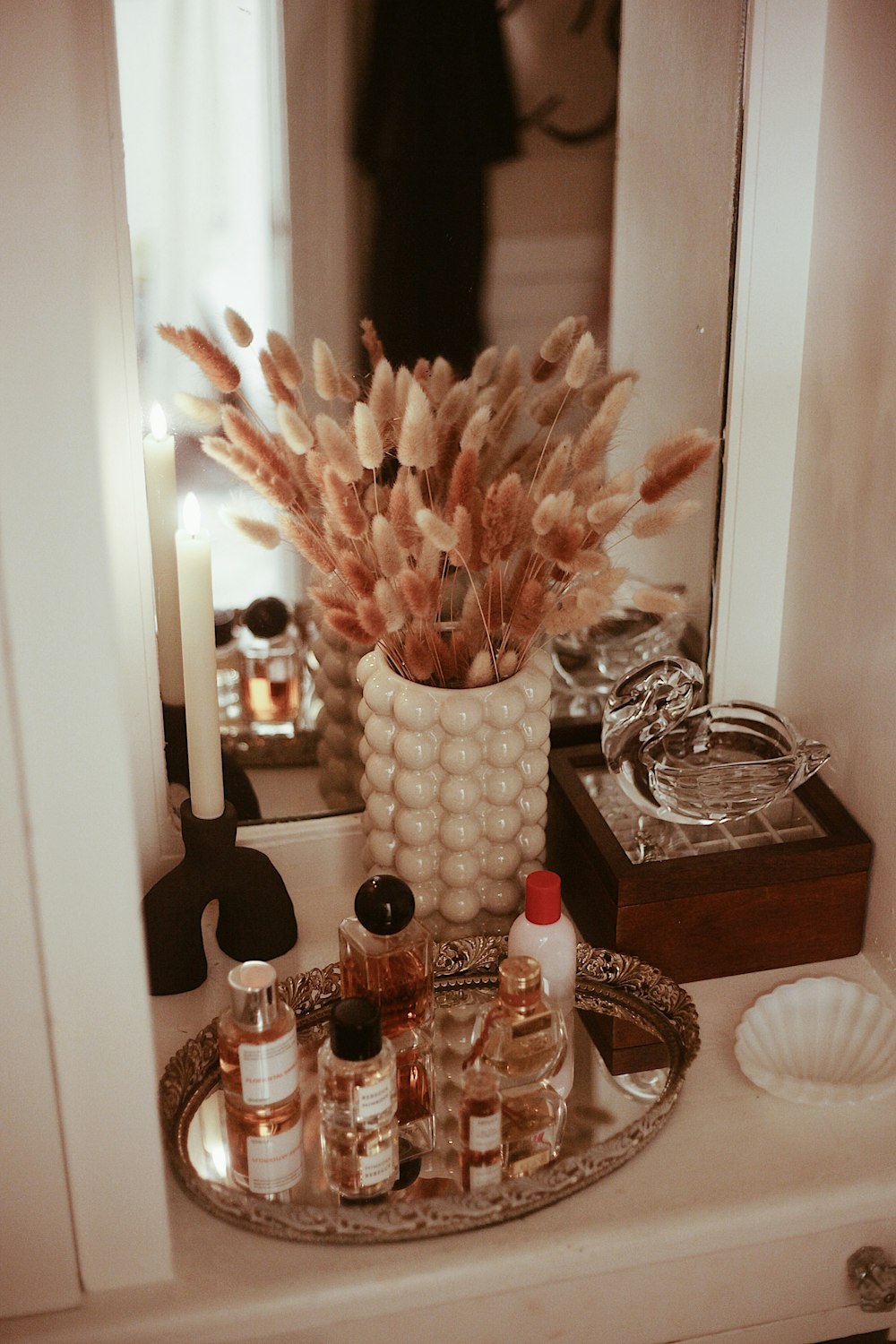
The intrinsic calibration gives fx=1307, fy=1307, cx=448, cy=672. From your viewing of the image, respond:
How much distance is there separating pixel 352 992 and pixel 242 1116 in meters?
0.10

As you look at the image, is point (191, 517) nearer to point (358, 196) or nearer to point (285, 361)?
point (285, 361)

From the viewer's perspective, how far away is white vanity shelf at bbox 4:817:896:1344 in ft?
2.37

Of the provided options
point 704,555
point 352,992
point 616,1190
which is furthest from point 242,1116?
point 704,555

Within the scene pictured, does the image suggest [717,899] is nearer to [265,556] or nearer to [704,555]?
[704,555]

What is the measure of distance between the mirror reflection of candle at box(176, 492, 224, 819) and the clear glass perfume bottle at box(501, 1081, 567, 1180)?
0.96ft

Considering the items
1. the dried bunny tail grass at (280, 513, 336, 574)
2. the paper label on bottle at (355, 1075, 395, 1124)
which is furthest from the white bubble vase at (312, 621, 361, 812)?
the paper label on bottle at (355, 1075, 395, 1124)

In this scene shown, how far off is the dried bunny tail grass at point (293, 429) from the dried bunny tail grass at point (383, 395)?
6cm

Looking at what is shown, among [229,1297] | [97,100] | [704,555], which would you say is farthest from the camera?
Result: [704,555]

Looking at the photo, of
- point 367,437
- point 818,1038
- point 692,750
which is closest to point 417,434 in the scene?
point 367,437

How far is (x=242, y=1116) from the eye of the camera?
803mm

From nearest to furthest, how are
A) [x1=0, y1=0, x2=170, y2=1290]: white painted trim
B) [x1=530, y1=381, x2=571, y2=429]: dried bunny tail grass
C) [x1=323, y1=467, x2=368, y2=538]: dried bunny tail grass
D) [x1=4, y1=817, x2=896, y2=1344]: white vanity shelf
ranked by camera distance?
[x1=0, y1=0, x2=170, y2=1290]: white painted trim, [x1=4, y1=817, x2=896, y2=1344]: white vanity shelf, [x1=323, y1=467, x2=368, y2=538]: dried bunny tail grass, [x1=530, y1=381, x2=571, y2=429]: dried bunny tail grass

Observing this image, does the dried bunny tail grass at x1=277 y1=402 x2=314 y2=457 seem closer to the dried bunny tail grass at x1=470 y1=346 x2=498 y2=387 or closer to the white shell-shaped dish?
the dried bunny tail grass at x1=470 y1=346 x2=498 y2=387

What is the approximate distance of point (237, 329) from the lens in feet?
2.91

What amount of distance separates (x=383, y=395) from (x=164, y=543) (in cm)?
19
